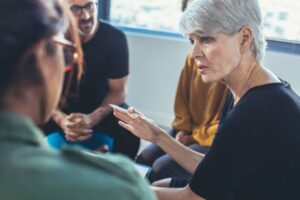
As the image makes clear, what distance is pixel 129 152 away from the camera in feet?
6.97

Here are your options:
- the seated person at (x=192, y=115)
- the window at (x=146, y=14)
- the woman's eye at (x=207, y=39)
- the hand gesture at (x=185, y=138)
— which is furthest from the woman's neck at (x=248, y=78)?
the window at (x=146, y=14)

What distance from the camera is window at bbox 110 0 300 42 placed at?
250cm

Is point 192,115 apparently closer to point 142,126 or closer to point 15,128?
point 142,126

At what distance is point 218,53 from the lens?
133cm

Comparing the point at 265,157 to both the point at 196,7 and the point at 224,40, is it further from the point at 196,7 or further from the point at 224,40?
the point at 196,7

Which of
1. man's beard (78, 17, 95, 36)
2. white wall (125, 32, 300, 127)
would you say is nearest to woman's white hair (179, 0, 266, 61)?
man's beard (78, 17, 95, 36)

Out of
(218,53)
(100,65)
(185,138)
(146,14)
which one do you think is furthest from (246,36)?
(146,14)

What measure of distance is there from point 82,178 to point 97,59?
163 cm

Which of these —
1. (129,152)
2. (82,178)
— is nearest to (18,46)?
(82,178)

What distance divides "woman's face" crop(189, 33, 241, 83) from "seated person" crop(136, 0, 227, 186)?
1.73 feet

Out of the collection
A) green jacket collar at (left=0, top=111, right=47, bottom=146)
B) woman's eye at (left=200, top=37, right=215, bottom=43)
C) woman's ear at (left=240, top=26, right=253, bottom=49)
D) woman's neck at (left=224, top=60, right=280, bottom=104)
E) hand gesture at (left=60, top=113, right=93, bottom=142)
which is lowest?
hand gesture at (left=60, top=113, right=93, bottom=142)

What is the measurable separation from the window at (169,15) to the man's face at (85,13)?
24.0 inches

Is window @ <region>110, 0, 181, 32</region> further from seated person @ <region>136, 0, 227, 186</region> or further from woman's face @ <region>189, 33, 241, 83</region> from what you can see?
woman's face @ <region>189, 33, 241, 83</region>

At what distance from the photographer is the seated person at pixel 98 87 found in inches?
80.4
